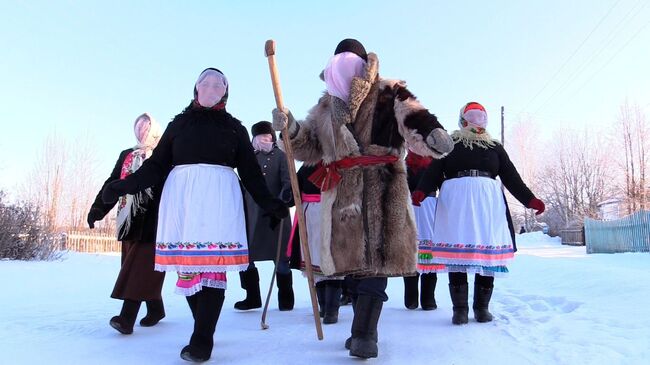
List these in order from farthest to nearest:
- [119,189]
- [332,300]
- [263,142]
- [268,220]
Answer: [263,142] < [268,220] < [332,300] < [119,189]

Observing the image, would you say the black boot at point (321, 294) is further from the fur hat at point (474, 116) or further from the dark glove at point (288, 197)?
the fur hat at point (474, 116)

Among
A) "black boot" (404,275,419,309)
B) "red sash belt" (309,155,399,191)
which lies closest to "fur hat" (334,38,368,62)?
"red sash belt" (309,155,399,191)

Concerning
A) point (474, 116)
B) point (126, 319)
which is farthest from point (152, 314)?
point (474, 116)

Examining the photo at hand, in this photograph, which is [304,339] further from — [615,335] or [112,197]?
[615,335]

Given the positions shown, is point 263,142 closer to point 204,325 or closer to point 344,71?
point 344,71

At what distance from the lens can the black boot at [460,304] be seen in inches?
162

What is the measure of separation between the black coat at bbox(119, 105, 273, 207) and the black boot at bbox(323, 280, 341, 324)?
57.0 inches

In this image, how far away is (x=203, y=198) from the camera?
3092mm

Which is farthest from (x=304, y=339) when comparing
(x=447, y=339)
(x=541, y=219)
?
(x=541, y=219)

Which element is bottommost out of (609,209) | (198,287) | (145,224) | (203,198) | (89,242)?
(89,242)

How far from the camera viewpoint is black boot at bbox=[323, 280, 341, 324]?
4457mm

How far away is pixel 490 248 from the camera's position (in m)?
4.18

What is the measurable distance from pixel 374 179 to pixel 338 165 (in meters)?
0.24

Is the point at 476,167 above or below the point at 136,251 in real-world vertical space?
above
